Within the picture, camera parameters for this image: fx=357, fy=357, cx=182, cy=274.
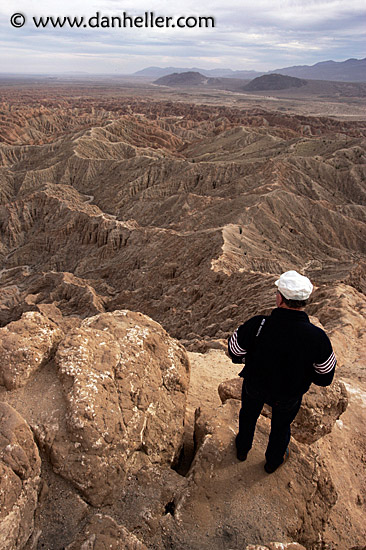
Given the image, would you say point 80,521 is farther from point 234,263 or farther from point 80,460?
point 234,263

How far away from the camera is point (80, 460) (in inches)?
181

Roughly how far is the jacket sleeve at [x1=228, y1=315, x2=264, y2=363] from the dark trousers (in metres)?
0.57

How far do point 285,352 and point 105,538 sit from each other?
284 cm

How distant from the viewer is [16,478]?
4227mm

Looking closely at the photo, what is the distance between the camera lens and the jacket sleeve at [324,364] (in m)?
3.74

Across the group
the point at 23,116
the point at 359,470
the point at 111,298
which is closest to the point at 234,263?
the point at 111,298

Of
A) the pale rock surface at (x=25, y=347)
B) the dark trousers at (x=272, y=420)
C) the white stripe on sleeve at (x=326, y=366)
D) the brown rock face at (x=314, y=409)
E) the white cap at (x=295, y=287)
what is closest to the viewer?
the white cap at (x=295, y=287)

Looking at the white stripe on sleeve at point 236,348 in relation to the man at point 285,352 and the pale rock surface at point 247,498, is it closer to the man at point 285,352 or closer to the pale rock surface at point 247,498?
the man at point 285,352

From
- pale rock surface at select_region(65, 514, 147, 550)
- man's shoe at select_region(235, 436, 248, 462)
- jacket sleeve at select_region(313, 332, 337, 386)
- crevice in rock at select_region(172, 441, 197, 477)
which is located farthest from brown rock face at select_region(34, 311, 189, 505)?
jacket sleeve at select_region(313, 332, 337, 386)

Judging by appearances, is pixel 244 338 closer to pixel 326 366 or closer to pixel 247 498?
pixel 326 366

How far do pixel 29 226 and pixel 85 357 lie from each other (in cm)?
3376

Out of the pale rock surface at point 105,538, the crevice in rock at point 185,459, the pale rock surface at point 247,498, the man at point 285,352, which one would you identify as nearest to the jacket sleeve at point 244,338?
the man at point 285,352

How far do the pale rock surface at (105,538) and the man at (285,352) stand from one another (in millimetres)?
2079

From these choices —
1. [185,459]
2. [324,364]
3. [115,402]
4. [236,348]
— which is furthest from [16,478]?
[324,364]
